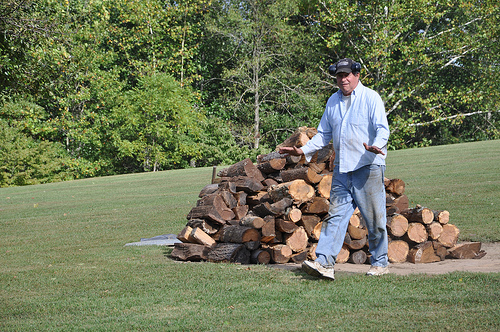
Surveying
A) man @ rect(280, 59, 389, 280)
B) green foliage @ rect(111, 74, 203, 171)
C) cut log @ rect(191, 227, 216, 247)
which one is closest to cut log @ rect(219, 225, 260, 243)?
cut log @ rect(191, 227, 216, 247)

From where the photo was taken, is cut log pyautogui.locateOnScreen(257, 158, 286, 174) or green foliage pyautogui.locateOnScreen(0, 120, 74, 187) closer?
cut log pyautogui.locateOnScreen(257, 158, 286, 174)

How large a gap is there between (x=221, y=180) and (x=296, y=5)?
1066 inches

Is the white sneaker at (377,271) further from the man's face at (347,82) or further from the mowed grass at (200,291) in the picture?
the man's face at (347,82)

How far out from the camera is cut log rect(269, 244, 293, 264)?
7242 millimetres

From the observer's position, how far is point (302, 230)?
7348 millimetres

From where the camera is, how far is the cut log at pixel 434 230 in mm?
7363

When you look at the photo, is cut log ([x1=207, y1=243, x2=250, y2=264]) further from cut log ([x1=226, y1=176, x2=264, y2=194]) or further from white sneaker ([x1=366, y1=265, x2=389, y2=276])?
white sneaker ([x1=366, y1=265, x2=389, y2=276])

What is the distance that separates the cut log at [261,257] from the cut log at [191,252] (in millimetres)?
703

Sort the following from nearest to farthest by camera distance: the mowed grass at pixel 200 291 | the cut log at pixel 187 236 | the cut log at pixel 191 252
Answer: the mowed grass at pixel 200 291, the cut log at pixel 191 252, the cut log at pixel 187 236

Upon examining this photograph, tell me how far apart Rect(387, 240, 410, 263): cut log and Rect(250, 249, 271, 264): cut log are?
158 centimetres

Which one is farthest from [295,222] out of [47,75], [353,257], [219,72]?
[219,72]

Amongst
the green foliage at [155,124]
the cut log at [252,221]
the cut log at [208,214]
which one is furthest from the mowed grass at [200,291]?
the green foliage at [155,124]

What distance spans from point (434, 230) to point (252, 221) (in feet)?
8.02

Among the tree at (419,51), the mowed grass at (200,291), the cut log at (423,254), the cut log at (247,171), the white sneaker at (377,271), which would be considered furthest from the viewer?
the tree at (419,51)
